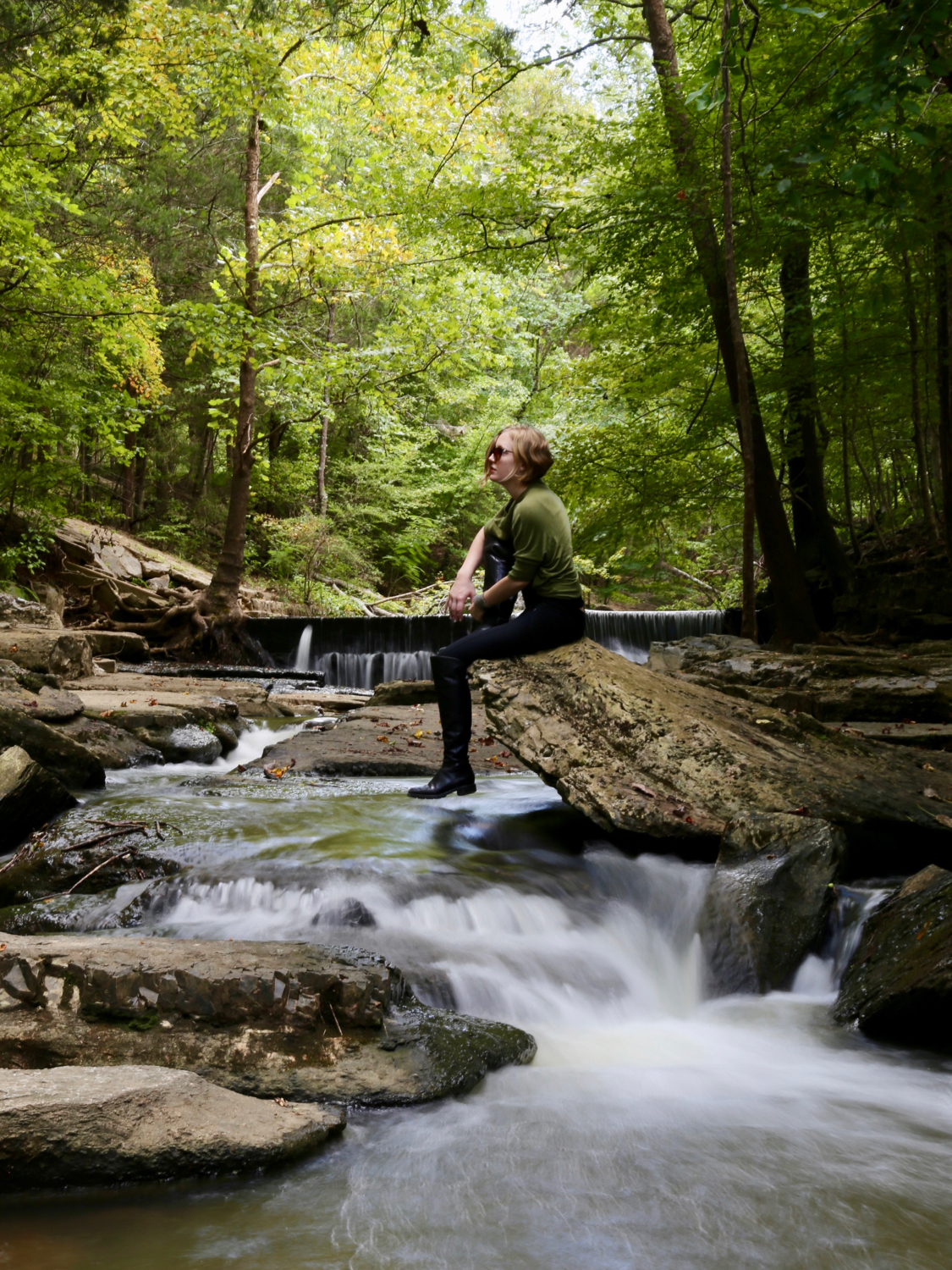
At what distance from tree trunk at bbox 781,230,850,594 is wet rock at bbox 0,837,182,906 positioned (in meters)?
9.40

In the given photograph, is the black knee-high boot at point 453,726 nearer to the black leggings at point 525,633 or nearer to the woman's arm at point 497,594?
the black leggings at point 525,633

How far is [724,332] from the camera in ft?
36.4

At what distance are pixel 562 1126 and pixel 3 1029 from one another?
71.3 inches

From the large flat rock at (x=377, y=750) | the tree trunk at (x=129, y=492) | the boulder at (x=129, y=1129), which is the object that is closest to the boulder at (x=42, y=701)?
the large flat rock at (x=377, y=750)

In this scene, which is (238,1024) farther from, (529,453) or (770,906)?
(529,453)

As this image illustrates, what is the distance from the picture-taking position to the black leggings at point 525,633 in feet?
16.2

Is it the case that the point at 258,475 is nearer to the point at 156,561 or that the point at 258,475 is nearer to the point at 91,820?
the point at 156,561

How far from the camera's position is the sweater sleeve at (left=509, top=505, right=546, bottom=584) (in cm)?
467

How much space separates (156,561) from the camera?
19344 millimetres

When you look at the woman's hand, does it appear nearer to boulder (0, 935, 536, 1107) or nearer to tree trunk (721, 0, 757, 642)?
boulder (0, 935, 536, 1107)

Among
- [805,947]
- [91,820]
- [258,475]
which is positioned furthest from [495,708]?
[258,475]

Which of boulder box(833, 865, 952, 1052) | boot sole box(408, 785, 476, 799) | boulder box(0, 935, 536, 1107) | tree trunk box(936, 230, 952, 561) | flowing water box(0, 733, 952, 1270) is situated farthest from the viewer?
tree trunk box(936, 230, 952, 561)

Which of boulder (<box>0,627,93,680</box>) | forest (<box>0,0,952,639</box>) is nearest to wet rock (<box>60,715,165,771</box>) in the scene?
boulder (<box>0,627,93,680</box>)

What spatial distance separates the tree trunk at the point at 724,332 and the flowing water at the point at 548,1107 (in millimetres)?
7025
